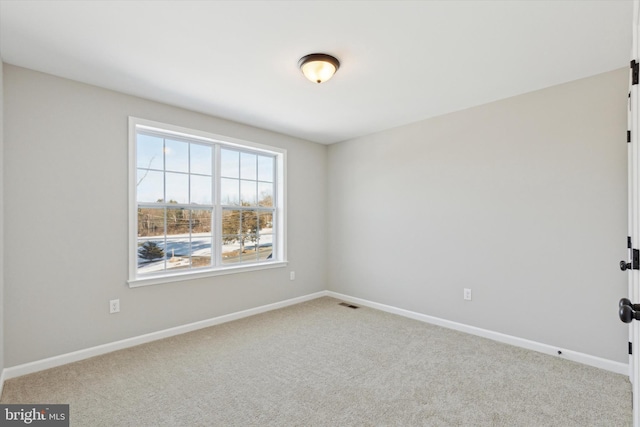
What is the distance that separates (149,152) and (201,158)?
1.90ft

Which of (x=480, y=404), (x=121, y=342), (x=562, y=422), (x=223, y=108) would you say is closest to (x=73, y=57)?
(x=223, y=108)

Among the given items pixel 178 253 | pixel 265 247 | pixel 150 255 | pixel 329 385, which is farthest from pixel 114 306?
pixel 329 385

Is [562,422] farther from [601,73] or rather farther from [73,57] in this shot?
[73,57]

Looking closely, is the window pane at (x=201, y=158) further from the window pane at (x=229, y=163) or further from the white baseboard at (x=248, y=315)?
the white baseboard at (x=248, y=315)

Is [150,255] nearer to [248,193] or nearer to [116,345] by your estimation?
[116,345]

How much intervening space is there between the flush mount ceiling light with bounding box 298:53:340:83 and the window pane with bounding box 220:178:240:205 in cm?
198

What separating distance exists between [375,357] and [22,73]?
387cm

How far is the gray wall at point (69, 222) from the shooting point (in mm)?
2539

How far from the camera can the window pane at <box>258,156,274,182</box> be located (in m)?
4.43

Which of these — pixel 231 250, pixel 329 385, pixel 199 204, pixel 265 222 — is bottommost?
pixel 329 385

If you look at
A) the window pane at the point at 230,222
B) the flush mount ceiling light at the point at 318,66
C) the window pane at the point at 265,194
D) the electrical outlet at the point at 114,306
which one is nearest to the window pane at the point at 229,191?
the window pane at the point at 230,222

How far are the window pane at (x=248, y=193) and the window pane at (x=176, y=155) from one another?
0.78 meters

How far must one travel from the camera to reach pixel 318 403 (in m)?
2.16

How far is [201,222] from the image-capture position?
3771mm
